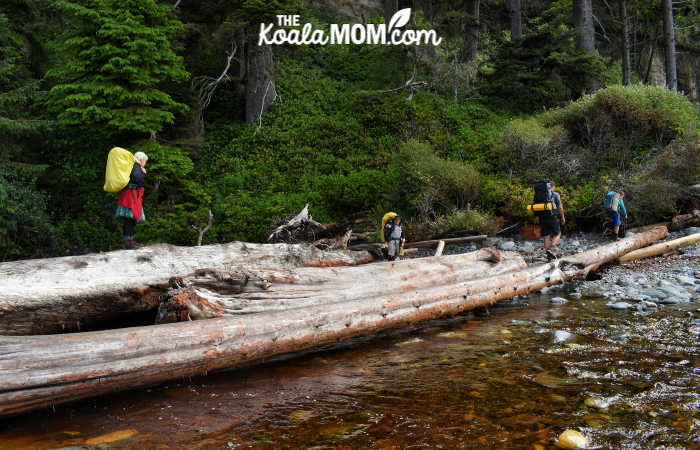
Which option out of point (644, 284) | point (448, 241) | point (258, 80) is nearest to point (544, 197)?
point (448, 241)

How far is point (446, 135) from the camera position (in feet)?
59.8

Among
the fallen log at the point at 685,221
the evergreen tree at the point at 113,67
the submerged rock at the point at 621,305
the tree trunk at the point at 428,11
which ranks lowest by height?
the submerged rock at the point at 621,305

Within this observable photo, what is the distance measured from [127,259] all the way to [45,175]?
1346 centimetres

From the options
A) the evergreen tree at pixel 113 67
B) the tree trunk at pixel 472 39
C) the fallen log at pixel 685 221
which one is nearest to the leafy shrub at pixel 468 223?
the fallen log at pixel 685 221

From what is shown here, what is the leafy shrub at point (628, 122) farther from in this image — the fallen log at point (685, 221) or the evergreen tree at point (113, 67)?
the evergreen tree at point (113, 67)

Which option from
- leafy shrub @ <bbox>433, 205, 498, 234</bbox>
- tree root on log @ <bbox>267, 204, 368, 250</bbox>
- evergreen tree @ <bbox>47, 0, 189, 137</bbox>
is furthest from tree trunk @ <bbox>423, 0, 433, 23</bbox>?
tree root on log @ <bbox>267, 204, 368, 250</bbox>

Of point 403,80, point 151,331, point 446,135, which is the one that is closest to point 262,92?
point 403,80

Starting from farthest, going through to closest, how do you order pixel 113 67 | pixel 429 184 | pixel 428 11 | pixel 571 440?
pixel 428 11 → pixel 429 184 → pixel 113 67 → pixel 571 440

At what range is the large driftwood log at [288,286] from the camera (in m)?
4.05

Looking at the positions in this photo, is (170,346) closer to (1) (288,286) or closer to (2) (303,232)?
(1) (288,286)

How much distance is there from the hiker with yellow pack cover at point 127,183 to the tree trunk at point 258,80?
12.8 m

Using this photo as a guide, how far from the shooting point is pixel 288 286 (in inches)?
185

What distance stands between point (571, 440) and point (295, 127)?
18.3 meters

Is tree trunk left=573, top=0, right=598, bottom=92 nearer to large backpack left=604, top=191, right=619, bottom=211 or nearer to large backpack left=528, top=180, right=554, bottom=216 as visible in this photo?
large backpack left=604, top=191, right=619, bottom=211
